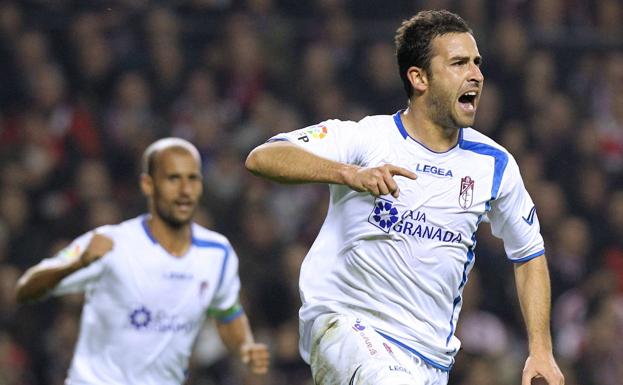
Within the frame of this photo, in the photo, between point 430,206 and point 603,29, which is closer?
point 430,206

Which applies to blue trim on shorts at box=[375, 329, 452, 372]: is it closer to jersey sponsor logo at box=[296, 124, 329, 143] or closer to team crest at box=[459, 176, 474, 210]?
team crest at box=[459, 176, 474, 210]

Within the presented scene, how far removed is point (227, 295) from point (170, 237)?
1.56ft

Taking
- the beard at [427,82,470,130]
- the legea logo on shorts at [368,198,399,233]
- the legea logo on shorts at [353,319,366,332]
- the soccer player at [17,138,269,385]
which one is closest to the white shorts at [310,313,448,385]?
the legea logo on shorts at [353,319,366,332]

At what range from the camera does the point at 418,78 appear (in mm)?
5113

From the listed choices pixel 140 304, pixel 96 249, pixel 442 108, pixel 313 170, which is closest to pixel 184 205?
pixel 140 304

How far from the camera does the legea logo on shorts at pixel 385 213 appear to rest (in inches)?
194

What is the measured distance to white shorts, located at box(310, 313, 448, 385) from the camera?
4660mm

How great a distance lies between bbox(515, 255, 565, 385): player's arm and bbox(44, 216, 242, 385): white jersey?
6.89 feet

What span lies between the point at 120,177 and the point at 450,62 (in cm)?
587

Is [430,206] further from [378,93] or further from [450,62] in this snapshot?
[378,93]

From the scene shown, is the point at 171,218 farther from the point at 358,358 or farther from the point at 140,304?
the point at 358,358

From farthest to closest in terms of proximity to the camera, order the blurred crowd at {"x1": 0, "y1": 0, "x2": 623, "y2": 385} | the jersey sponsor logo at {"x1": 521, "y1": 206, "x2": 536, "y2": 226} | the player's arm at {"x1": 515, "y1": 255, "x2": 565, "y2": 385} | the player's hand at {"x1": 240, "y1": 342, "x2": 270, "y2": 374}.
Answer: the blurred crowd at {"x1": 0, "y1": 0, "x2": 623, "y2": 385} → the player's hand at {"x1": 240, "y1": 342, "x2": 270, "y2": 374} → the jersey sponsor logo at {"x1": 521, "y1": 206, "x2": 536, "y2": 226} → the player's arm at {"x1": 515, "y1": 255, "x2": 565, "y2": 385}

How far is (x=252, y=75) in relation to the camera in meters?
11.2

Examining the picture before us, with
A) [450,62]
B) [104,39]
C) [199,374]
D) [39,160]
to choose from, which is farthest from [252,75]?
[450,62]
